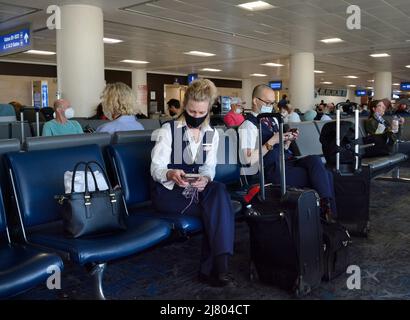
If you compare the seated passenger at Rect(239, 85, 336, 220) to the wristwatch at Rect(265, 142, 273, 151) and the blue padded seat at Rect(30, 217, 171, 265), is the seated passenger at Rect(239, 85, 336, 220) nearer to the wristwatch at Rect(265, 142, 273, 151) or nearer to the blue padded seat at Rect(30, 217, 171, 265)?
the wristwatch at Rect(265, 142, 273, 151)

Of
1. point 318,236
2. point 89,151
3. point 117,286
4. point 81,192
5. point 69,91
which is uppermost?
point 69,91

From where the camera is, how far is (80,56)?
7.29 m

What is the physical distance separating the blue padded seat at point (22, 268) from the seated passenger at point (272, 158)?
1865mm

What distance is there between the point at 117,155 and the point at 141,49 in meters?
11.3

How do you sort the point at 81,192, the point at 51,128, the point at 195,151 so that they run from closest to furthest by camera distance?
the point at 81,192 → the point at 195,151 → the point at 51,128

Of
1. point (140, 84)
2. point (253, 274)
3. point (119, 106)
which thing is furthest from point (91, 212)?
point (140, 84)

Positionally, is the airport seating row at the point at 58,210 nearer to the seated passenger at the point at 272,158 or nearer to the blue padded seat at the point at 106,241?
the blue padded seat at the point at 106,241

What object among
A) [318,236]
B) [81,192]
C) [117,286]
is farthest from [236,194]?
[81,192]

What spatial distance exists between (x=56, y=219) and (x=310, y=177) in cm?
192

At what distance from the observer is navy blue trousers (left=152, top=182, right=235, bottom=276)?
256 centimetres

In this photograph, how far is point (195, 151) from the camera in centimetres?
293

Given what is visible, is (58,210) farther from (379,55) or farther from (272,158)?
(379,55)

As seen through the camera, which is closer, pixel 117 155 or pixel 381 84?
pixel 117 155

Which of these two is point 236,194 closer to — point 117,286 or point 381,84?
point 117,286
